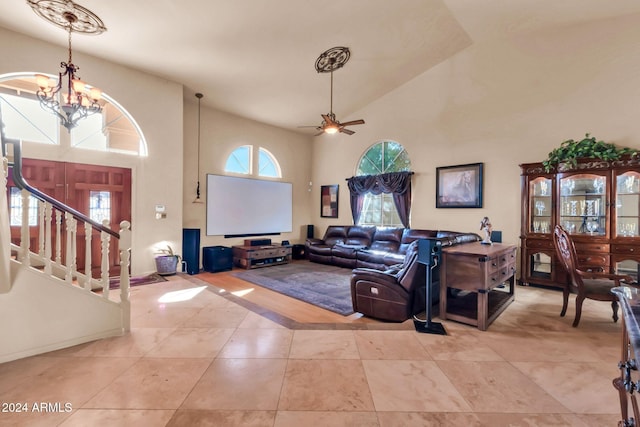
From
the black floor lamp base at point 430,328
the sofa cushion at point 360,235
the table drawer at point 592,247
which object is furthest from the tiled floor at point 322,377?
the sofa cushion at point 360,235

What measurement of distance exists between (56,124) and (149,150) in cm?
129

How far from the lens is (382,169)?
6.88 metres

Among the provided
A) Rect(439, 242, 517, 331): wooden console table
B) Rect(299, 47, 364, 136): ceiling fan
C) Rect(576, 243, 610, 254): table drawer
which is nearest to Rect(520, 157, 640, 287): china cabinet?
Rect(576, 243, 610, 254): table drawer

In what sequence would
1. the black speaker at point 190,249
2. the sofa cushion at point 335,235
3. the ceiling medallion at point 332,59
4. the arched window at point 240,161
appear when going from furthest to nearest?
the sofa cushion at point 335,235, the arched window at point 240,161, the black speaker at point 190,249, the ceiling medallion at point 332,59

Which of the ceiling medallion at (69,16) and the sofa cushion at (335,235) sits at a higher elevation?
the ceiling medallion at (69,16)

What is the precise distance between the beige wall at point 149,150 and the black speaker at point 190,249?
7.7 inches

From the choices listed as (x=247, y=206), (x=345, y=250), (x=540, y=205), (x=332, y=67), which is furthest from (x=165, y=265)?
(x=540, y=205)

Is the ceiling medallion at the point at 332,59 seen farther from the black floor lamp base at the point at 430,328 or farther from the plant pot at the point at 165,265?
the plant pot at the point at 165,265

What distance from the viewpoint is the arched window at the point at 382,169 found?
21.6 ft

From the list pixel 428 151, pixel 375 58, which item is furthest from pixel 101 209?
pixel 428 151

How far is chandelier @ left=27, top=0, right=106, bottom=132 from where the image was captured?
10.2ft

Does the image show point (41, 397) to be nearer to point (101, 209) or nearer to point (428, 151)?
point (101, 209)

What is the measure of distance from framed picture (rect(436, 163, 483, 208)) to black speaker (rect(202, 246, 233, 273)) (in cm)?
483

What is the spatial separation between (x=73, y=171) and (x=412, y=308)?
5.62m
